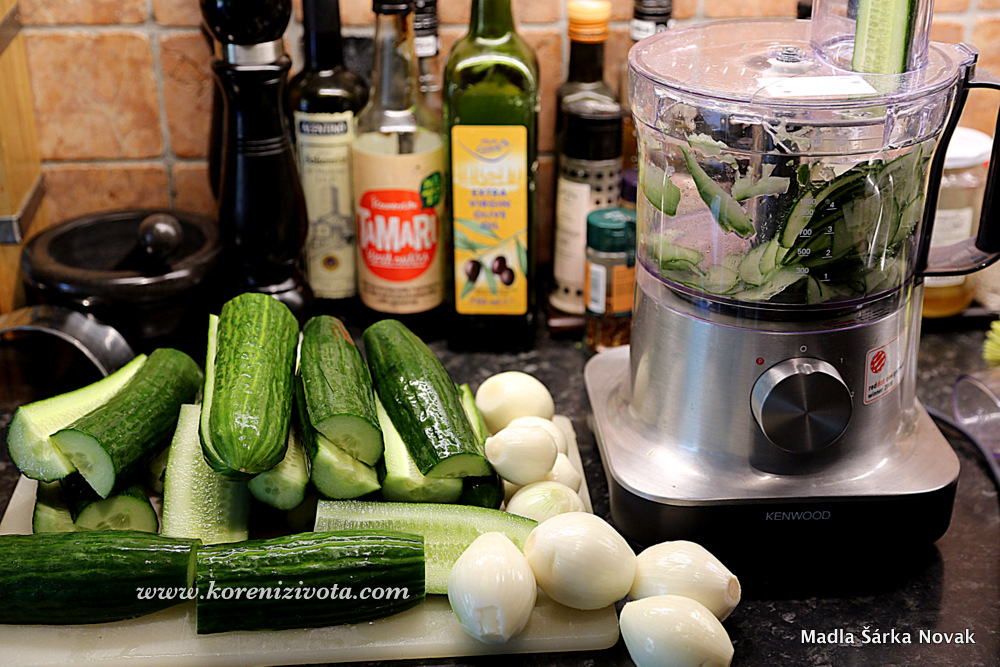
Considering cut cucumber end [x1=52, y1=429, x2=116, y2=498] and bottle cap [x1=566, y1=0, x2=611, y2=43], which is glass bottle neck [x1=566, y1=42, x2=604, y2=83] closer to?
bottle cap [x1=566, y1=0, x2=611, y2=43]

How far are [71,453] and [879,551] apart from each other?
26.5 inches

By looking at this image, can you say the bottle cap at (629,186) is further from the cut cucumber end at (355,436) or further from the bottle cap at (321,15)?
the cut cucumber end at (355,436)

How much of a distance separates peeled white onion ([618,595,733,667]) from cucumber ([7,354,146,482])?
1.54 feet

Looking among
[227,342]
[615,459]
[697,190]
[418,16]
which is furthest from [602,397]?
[418,16]

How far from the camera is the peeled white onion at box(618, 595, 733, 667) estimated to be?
0.69m

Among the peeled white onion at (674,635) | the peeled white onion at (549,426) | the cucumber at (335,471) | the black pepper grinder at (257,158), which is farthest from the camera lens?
the black pepper grinder at (257,158)

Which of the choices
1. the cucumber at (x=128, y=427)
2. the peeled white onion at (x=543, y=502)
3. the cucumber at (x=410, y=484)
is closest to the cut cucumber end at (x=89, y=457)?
the cucumber at (x=128, y=427)

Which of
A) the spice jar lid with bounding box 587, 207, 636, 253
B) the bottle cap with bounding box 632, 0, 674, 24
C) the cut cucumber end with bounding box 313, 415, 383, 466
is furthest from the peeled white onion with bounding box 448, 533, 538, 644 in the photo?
the bottle cap with bounding box 632, 0, 674, 24

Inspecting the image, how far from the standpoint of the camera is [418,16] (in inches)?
42.9

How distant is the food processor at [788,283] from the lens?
0.74 metres

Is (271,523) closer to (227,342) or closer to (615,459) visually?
(227,342)

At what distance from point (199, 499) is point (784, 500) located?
48 centimetres

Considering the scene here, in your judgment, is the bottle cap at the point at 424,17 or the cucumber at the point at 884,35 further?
the bottle cap at the point at 424,17

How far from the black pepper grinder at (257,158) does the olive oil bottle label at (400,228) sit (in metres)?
0.07
